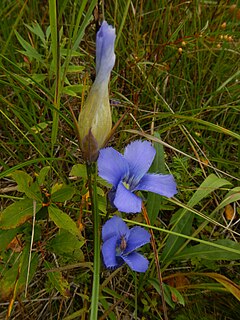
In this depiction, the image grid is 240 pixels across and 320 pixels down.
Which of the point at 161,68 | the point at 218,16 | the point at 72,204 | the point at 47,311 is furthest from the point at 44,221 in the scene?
the point at 218,16

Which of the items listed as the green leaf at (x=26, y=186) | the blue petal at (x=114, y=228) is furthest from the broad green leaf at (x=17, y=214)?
the blue petal at (x=114, y=228)

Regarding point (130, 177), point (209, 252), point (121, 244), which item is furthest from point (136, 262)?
point (209, 252)

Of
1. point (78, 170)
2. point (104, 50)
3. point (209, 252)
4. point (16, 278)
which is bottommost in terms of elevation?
point (209, 252)

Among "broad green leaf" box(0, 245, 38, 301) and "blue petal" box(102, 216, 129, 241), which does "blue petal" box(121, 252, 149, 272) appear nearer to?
"blue petal" box(102, 216, 129, 241)

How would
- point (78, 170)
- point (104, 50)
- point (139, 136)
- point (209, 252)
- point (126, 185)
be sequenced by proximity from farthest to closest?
1. point (139, 136)
2. point (209, 252)
3. point (78, 170)
4. point (126, 185)
5. point (104, 50)

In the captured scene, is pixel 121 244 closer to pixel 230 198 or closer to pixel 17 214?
pixel 17 214

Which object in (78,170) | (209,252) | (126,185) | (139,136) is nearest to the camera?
(126,185)

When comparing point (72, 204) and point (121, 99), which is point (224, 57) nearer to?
point (121, 99)
